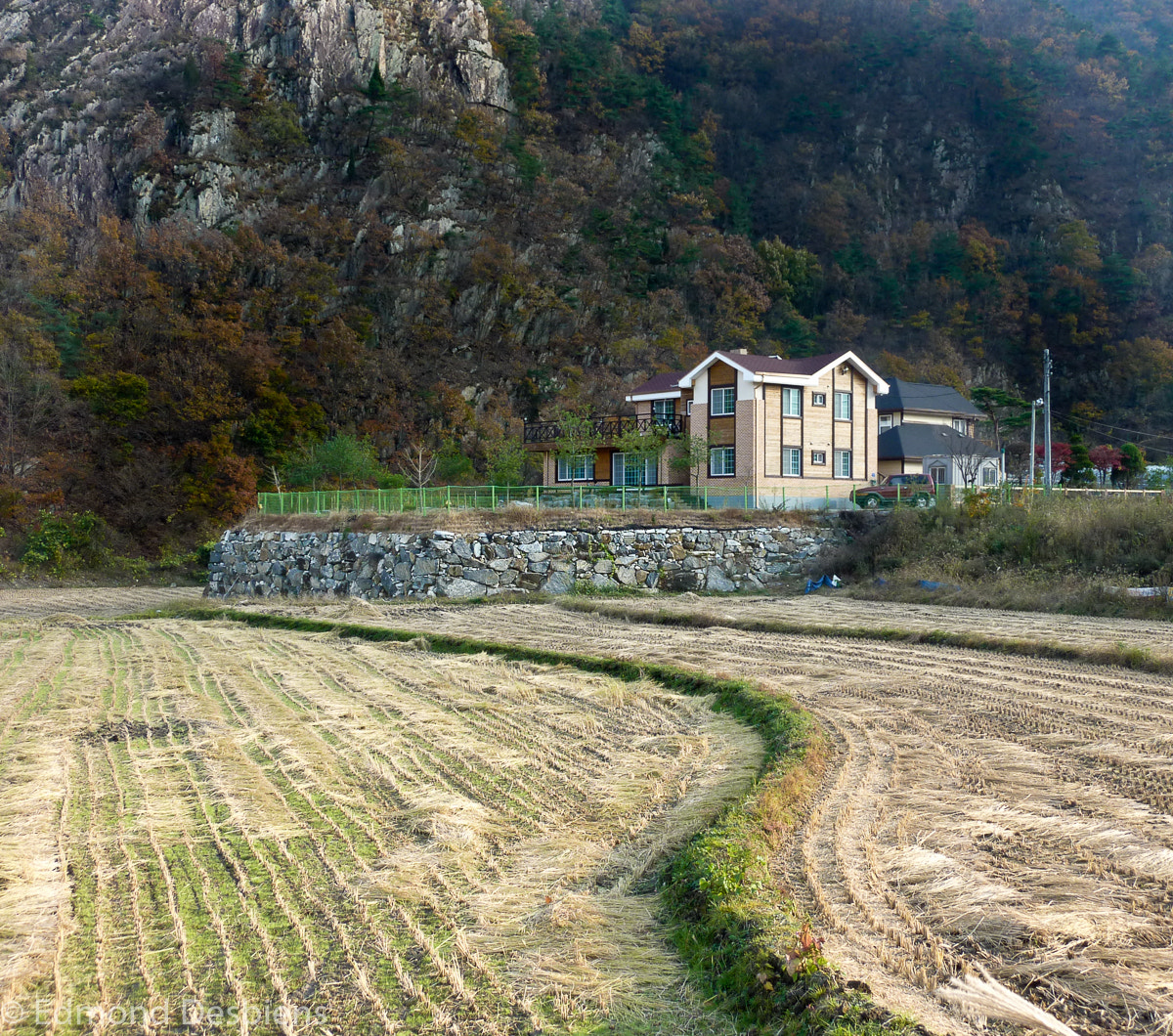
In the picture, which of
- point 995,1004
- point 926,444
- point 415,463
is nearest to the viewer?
point 995,1004

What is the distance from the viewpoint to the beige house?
34.9 metres

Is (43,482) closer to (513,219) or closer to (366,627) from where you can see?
(366,627)

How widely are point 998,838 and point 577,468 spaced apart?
3394 centimetres

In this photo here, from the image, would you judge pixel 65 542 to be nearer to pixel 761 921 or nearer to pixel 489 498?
pixel 489 498

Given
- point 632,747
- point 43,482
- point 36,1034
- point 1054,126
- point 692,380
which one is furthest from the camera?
point 1054,126

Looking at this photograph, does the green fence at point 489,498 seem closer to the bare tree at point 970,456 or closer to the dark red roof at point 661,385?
the dark red roof at point 661,385

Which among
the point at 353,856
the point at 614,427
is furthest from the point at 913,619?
the point at 614,427

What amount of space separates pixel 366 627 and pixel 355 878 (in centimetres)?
1432

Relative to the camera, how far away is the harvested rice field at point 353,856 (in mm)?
4465

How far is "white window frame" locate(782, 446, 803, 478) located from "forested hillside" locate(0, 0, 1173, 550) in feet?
45.9

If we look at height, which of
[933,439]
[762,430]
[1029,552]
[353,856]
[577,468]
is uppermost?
[933,439]

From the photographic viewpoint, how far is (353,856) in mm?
6246

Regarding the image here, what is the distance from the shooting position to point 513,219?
222 feet

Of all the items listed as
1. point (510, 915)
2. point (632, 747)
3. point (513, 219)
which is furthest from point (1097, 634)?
point (513, 219)
